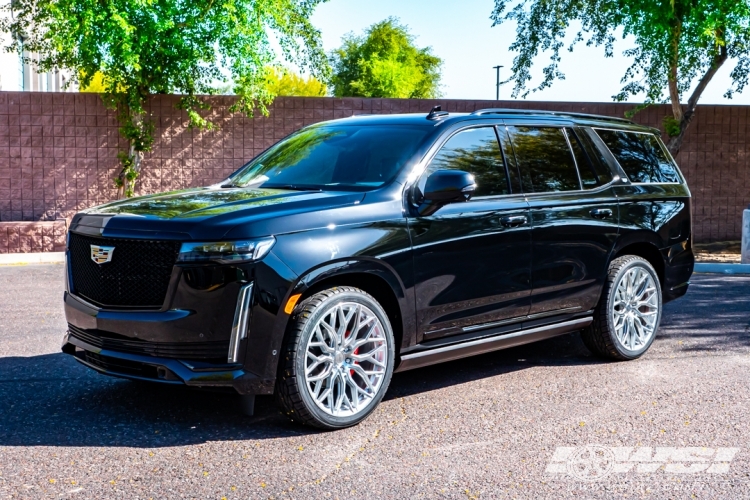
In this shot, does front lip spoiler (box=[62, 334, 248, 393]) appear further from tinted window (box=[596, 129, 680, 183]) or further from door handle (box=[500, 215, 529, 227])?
tinted window (box=[596, 129, 680, 183])

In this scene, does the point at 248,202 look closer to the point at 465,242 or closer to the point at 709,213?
the point at 465,242

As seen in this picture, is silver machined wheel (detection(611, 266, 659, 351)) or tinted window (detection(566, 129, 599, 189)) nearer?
tinted window (detection(566, 129, 599, 189))

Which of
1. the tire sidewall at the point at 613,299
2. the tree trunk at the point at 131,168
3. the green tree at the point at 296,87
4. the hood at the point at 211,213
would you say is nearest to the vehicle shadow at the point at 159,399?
the tire sidewall at the point at 613,299

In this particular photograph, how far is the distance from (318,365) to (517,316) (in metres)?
1.71

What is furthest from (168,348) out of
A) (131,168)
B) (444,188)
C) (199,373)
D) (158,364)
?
(131,168)

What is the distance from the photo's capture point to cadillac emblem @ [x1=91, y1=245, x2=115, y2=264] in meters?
4.99

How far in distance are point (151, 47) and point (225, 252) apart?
35.8 ft

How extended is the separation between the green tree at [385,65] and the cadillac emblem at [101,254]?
58.1m

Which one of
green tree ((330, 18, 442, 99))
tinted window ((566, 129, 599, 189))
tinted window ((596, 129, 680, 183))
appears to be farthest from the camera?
green tree ((330, 18, 442, 99))

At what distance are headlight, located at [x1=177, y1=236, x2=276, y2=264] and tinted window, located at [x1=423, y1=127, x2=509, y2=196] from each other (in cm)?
155

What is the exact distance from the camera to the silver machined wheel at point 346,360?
4.92 metres

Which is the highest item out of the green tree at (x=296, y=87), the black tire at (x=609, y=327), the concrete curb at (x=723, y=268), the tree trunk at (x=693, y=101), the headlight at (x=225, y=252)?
the green tree at (x=296, y=87)

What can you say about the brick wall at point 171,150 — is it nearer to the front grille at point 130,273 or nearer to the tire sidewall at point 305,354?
the front grille at point 130,273

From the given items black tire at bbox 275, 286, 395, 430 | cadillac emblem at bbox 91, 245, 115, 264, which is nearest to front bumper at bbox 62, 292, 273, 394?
black tire at bbox 275, 286, 395, 430
